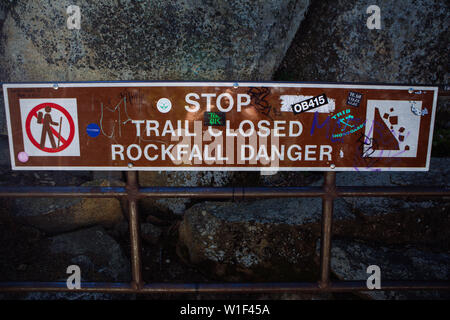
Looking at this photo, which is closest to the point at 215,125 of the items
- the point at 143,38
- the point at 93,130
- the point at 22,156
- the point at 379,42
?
the point at 93,130

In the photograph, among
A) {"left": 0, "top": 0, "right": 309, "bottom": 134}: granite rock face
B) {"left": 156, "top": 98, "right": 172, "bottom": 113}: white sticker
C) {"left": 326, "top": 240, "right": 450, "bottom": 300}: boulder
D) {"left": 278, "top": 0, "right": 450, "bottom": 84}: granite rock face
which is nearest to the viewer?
{"left": 156, "top": 98, "right": 172, "bottom": 113}: white sticker

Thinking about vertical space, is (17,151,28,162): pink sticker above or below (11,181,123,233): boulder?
above

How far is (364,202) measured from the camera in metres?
2.36

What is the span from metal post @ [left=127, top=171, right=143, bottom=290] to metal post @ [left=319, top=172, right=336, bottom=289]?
0.95m

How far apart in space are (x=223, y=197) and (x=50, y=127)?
95cm

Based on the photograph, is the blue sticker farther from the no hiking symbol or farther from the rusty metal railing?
the rusty metal railing

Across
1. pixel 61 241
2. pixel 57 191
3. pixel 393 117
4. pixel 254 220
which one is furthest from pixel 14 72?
pixel 393 117

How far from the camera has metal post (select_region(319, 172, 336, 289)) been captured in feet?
5.22

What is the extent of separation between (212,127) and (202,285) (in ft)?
2.71

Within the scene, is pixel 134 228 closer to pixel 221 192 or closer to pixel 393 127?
pixel 221 192

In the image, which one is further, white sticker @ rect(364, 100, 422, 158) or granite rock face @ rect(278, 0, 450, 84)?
granite rock face @ rect(278, 0, 450, 84)

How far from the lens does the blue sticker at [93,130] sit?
159 cm

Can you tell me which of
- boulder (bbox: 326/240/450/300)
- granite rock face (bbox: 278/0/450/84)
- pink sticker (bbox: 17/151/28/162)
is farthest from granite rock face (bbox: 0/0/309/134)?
boulder (bbox: 326/240/450/300)

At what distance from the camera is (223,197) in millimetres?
1651
